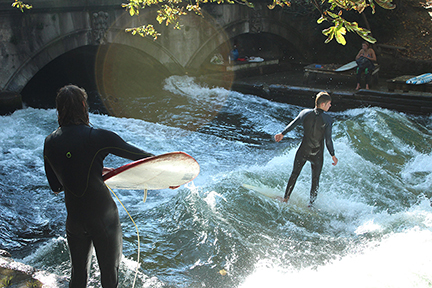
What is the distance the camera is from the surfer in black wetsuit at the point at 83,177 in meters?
2.33

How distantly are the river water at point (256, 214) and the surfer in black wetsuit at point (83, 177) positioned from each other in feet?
5.34

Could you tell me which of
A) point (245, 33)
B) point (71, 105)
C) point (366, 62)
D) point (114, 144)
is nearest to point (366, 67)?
point (366, 62)

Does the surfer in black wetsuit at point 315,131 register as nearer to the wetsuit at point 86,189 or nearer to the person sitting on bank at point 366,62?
the wetsuit at point 86,189

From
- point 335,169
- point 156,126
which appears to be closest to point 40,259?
point 335,169

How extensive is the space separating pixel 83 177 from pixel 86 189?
9 cm

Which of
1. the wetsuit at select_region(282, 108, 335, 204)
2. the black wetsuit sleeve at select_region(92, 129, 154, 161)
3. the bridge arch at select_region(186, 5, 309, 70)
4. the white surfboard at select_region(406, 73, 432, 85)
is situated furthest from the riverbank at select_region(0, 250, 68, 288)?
the bridge arch at select_region(186, 5, 309, 70)

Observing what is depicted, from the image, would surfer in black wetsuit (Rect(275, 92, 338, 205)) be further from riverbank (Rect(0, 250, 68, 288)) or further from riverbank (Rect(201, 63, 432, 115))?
riverbank (Rect(201, 63, 432, 115))

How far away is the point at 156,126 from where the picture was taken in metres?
11.7

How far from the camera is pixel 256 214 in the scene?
6012mm

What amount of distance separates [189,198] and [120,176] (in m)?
3.81

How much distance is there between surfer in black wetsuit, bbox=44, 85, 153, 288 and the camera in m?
2.33

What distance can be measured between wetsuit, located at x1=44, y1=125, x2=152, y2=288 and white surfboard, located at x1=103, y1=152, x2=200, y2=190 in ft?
0.28

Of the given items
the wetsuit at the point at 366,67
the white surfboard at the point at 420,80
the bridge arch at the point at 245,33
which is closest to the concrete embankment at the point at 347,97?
the white surfboard at the point at 420,80

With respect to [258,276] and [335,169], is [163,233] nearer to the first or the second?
[258,276]
